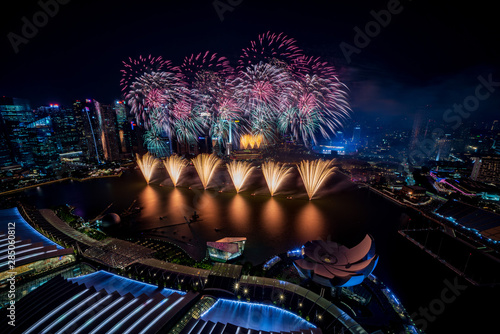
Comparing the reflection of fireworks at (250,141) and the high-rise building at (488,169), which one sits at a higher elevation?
the reflection of fireworks at (250,141)

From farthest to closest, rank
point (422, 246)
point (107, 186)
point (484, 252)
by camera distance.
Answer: point (107, 186)
point (422, 246)
point (484, 252)

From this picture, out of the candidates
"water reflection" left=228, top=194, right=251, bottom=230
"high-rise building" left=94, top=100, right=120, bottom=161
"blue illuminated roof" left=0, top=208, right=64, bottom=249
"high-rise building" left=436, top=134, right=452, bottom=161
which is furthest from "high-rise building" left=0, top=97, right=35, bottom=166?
"high-rise building" left=436, top=134, right=452, bottom=161

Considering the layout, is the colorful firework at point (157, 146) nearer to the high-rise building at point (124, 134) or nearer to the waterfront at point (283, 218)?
the waterfront at point (283, 218)

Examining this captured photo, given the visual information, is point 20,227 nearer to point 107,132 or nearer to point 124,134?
point 107,132

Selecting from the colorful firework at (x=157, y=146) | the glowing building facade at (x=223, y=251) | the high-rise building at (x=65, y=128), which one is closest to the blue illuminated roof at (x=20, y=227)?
the glowing building facade at (x=223, y=251)

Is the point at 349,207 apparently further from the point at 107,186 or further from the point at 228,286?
the point at 107,186

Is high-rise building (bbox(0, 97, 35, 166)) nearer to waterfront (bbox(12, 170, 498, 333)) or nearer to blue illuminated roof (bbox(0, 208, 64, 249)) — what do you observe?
waterfront (bbox(12, 170, 498, 333))

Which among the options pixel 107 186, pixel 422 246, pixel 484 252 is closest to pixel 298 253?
pixel 422 246

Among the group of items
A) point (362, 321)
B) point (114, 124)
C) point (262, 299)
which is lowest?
point (362, 321)
